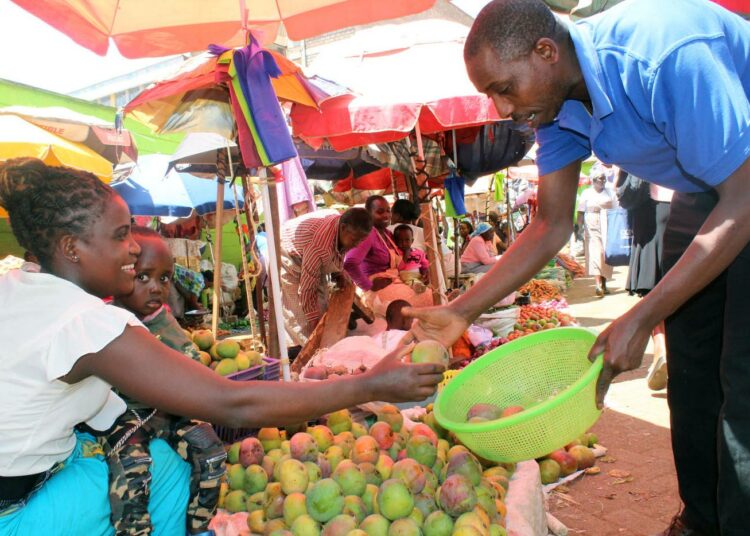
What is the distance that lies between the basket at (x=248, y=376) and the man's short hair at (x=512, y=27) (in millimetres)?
1824

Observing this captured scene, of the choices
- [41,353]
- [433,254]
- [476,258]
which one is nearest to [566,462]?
[41,353]

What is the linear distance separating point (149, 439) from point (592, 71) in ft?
6.51

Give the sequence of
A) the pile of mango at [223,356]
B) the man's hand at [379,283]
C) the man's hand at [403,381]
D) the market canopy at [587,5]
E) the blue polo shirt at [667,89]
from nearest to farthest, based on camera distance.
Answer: the blue polo shirt at [667,89]
the man's hand at [403,381]
the pile of mango at [223,356]
the market canopy at [587,5]
the man's hand at [379,283]

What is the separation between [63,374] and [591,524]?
251 centimetres

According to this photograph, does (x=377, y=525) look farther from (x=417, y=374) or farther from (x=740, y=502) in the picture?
(x=740, y=502)

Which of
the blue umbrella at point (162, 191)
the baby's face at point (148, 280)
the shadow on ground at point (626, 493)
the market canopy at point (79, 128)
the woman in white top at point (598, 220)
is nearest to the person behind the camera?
the baby's face at point (148, 280)

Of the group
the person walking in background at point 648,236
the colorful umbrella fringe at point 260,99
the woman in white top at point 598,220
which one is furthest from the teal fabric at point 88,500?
the woman in white top at point 598,220

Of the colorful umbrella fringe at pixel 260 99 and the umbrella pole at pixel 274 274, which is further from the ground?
the colorful umbrella fringe at pixel 260 99

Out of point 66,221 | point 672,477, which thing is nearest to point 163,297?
point 66,221

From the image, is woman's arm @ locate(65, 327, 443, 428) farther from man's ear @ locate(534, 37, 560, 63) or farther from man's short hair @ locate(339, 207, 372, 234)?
man's short hair @ locate(339, 207, 372, 234)

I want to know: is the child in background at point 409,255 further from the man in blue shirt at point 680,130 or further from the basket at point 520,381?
the man in blue shirt at point 680,130

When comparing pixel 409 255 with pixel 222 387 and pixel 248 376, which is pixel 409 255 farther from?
pixel 222 387

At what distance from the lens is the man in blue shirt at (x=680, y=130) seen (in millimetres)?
1495

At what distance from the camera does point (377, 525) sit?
1897mm
